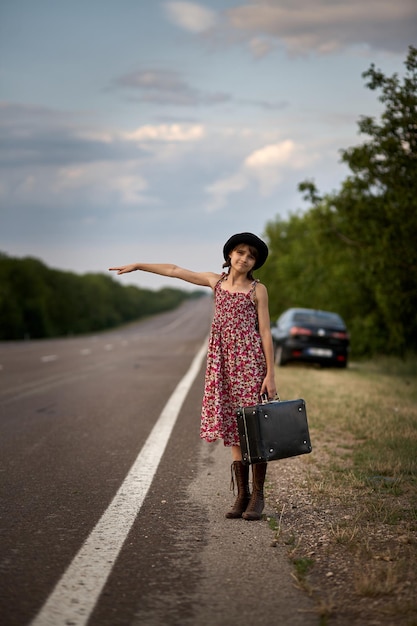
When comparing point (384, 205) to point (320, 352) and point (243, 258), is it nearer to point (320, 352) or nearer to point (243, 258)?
point (320, 352)

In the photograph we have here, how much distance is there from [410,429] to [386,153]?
36.6 ft

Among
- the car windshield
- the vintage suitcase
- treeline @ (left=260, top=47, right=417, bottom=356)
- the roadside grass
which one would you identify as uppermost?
treeline @ (left=260, top=47, right=417, bottom=356)

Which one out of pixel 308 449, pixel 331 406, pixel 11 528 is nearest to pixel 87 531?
pixel 11 528

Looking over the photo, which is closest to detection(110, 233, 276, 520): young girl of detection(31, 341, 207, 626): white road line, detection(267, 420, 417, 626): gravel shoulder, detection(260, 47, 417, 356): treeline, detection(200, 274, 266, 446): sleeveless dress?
detection(200, 274, 266, 446): sleeveless dress

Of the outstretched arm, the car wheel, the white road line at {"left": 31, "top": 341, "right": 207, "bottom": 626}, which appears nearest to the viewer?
the white road line at {"left": 31, "top": 341, "right": 207, "bottom": 626}

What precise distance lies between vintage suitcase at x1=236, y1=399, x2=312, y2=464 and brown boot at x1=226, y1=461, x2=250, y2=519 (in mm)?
373

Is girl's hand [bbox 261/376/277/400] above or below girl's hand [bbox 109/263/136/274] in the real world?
below

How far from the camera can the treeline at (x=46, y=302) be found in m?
67.2

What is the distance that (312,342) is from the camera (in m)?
20.0

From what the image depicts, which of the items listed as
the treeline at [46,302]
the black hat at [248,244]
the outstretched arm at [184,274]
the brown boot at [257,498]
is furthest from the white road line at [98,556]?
the treeline at [46,302]

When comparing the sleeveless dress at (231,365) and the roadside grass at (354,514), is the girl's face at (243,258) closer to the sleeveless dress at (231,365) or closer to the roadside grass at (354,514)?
the sleeveless dress at (231,365)

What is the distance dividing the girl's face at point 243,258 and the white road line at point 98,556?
1.79 m

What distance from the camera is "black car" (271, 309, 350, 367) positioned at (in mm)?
19938

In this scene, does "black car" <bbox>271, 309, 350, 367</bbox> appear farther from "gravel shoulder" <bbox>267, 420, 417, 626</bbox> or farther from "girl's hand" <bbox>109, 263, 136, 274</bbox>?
"girl's hand" <bbox>109, 263, 136, 274</bbox>
